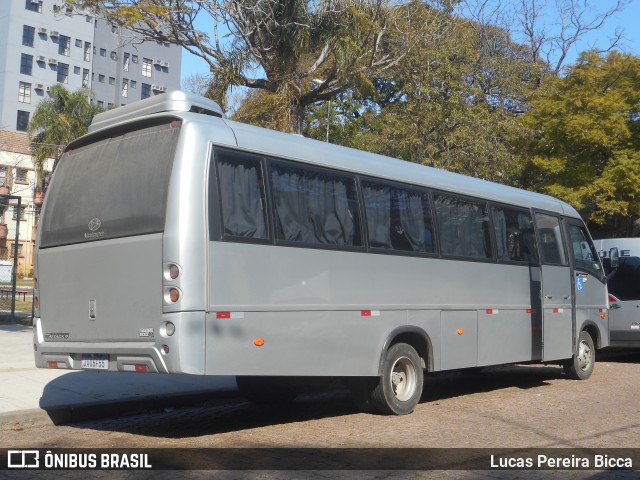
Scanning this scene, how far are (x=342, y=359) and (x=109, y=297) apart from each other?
2.61 metres

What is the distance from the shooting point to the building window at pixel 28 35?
6644 cm

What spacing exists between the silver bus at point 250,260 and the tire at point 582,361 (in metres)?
3.07

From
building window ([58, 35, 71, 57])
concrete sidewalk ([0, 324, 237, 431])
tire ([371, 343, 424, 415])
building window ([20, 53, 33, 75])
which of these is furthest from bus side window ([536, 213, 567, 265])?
building window ([58, 35, 71, 57])

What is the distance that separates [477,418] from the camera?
9.82 m

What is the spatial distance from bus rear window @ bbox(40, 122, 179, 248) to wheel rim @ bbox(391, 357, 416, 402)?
3.81 m

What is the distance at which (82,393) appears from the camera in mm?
10391

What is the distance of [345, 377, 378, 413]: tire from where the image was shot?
9.62m

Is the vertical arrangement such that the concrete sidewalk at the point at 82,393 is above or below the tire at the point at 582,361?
below

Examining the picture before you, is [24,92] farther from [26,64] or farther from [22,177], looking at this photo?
[22,177]

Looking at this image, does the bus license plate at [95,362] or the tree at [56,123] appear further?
the tree at [56,123]

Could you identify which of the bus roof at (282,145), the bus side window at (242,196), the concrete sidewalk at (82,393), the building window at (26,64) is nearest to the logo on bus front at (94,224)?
the bus roof at (282,145)

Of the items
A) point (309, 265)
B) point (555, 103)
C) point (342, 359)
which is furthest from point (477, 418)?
point (555, 103)

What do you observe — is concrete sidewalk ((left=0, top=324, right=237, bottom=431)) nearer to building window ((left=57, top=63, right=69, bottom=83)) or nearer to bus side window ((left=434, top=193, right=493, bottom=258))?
bus side window ((left=434, top=193, right=493, bottom=258))

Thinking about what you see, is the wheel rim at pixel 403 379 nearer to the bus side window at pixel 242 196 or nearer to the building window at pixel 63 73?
the bus side window at pixel 242 196
